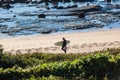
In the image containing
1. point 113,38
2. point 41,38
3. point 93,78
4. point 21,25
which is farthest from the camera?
point 21,25

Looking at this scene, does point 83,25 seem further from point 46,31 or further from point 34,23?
point 34,23

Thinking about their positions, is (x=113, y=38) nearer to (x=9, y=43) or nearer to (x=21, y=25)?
(x=9, y=43)

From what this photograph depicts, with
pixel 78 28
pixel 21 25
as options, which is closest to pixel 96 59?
pixel 78 28

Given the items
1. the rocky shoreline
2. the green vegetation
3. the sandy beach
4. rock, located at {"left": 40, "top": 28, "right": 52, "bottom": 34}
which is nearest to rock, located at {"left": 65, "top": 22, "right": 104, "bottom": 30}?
the rocky shoreline

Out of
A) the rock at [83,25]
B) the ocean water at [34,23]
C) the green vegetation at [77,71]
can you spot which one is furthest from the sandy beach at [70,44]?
the green vegetation at [77,71]

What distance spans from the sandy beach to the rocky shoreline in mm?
5415

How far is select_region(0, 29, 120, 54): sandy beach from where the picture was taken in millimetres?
26516

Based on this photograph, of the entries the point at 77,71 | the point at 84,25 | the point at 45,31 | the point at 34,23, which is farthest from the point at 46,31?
the point at 77,71

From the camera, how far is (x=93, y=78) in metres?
8.70

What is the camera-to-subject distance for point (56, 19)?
48.3 m

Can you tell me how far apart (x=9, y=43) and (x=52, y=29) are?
9.44 metres

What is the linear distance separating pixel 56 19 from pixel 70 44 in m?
19.8

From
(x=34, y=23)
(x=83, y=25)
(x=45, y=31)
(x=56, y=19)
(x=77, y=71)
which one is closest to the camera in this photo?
(x=77, y=71)

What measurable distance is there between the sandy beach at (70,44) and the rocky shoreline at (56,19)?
17.8ft
